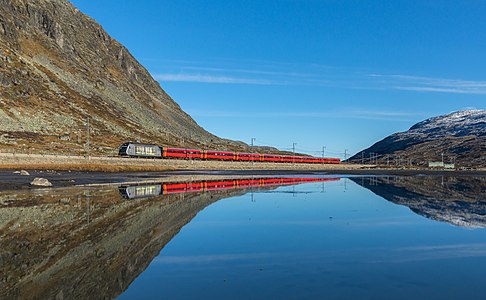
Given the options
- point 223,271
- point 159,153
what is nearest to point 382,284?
point 223,271

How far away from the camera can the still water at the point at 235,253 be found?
9.47m

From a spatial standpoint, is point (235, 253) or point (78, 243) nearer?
point (235, 253)

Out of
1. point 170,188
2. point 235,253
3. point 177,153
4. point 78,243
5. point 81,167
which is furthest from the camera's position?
point 177,153

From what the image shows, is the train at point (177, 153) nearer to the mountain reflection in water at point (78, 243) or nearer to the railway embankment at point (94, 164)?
the railway embankment at point (94, 164)

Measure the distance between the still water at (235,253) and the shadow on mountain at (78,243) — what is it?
4 centimetres

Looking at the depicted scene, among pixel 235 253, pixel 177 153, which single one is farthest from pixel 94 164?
pixel 235 253

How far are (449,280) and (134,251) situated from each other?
363 inches

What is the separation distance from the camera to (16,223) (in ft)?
57.3

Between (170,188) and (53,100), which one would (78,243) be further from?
(53,100)

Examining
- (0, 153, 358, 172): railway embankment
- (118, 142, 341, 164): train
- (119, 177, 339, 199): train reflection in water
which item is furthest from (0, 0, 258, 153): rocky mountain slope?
(119, 177, 339, 199): train reflection in water

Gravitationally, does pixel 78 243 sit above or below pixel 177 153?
below

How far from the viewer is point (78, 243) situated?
559 inches

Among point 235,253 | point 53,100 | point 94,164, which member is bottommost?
point 235,253

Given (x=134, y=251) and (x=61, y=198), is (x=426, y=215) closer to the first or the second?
(x=134, y=251)
